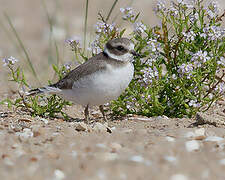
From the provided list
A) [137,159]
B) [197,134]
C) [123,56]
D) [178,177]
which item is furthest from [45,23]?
[178,177]

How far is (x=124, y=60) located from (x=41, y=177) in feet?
6.39

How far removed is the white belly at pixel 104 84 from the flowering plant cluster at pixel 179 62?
25 centimetres

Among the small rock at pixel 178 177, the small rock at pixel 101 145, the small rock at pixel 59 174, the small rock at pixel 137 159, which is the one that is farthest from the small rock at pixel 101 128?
the small rock at pixel 178 177

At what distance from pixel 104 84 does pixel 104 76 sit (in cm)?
8

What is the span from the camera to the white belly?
14.6 ft

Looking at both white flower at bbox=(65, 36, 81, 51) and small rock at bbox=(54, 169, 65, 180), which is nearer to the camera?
small rock at bbox=(54, 169, 65, 180)

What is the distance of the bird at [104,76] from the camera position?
446cm

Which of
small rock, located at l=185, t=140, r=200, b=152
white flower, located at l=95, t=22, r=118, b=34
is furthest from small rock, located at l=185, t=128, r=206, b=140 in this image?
white flower, located at l=95, t=22, r=118, b=34

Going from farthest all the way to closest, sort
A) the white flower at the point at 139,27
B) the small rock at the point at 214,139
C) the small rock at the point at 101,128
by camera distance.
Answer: the white flower at the point at 139,27 → the small rock at the point at 101,128 → the small rock at the point at 214,139

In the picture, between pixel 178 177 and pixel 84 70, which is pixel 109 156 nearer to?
pixel 178 177

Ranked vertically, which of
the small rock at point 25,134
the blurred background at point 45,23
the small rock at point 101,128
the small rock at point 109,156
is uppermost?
the blurred background at point 45,23

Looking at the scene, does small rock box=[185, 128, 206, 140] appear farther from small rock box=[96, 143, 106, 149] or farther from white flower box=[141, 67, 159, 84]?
white flower box=[141, 67, 159, 84]

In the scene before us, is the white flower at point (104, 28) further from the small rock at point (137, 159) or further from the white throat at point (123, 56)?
the small rock at point (137, 159)

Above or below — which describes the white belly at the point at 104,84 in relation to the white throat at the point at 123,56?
below
